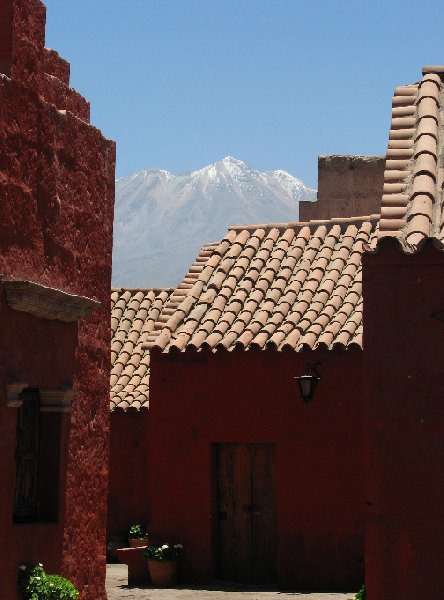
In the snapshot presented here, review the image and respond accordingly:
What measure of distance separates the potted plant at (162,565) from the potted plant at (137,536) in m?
2.76

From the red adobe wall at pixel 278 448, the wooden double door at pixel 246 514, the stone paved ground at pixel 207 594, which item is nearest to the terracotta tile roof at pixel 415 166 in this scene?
the red adobe wall at pixel 278 448

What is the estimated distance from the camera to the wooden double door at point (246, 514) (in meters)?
17.4

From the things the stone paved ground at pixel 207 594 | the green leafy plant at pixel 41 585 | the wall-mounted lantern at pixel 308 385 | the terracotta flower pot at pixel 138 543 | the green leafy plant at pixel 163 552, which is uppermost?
the wall-mounted lantern at pixel 308 385

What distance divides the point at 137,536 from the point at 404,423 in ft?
36.8

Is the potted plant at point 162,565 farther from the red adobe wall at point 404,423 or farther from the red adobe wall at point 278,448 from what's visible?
the red adobe wall at point 404,423

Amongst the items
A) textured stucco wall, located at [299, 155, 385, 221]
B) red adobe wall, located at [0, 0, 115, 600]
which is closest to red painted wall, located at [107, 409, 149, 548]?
red adobe wall, located at [0, 0, 115, 600]

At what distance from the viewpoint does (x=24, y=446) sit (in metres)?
11.5

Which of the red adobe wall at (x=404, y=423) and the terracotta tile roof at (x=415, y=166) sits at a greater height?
the terracotta tile roof at (x=415, y=166)

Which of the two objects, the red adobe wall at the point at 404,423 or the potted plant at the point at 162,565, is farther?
the potted plant at the point at 162,565

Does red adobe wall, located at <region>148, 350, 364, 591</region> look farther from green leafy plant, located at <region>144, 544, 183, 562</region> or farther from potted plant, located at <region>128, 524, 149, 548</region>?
potted plant, located at <region>128, 524, 149, 548</region>

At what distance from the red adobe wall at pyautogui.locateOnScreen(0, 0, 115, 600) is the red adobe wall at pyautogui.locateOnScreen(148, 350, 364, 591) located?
15.1 feet

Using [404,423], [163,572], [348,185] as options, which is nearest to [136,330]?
[163,572]

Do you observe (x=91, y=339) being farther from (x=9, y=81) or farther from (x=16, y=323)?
(x=9, y=81)

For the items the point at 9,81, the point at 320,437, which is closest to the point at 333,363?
the point at 320,437
